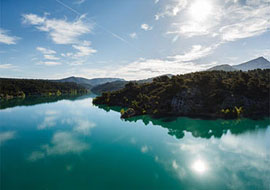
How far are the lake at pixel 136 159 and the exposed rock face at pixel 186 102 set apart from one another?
11.5m

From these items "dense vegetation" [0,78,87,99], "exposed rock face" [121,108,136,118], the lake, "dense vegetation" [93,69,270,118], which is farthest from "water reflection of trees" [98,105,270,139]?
"dense vegetation" [0,78,87,99]

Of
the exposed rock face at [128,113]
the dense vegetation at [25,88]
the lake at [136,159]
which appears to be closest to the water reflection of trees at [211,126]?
the lake at [136,159]

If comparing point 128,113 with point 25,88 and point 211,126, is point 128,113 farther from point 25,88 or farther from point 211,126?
point 25,88

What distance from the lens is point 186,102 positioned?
1366 inches

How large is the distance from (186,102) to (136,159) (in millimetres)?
25006

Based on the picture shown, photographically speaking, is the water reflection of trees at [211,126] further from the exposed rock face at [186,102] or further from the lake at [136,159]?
the exposed rock face at [186,102]

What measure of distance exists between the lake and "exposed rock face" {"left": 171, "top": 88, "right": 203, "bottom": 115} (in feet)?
37.7

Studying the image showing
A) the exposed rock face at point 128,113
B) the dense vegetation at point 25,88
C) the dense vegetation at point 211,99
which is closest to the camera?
the dense vegetation at point 211,99

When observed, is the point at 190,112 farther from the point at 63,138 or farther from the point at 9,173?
the point at 9,173

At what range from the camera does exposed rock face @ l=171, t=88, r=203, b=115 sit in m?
33.9

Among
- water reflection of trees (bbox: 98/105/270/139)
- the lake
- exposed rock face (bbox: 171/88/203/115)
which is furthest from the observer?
exposed rock face (bbox: 171/88/203/115)

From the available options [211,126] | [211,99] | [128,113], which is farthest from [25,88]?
[211,126]

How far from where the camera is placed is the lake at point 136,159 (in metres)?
9.91

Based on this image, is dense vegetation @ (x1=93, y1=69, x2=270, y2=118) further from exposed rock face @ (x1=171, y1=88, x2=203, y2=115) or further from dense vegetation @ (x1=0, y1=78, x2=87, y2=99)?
dense vegetation @ (x1=0, y1=78, x2=87, y2=99)
